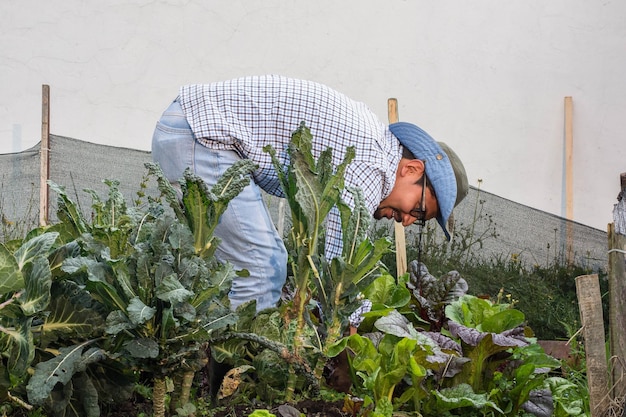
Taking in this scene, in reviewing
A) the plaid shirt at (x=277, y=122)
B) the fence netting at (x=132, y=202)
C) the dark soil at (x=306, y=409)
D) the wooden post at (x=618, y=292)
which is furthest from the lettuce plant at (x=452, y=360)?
the fence netting at (x=132, y=202)

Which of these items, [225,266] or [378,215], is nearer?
[225,266]

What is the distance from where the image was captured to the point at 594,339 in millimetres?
2518

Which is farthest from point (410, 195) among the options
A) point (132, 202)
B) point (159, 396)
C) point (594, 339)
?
point (132, 202)

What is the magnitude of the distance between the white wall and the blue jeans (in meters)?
3.19

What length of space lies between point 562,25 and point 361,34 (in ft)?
5.29

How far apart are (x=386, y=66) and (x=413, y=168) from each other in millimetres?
3226

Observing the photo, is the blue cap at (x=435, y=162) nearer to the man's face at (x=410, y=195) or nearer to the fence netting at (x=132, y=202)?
the man's face at (x=410, y=195)

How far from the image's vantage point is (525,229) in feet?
18.7

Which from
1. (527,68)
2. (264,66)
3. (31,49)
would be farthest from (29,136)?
(527,68)

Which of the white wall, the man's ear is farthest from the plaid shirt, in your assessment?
the white wall

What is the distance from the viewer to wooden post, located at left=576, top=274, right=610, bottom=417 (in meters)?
2.49

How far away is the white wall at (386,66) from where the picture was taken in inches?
229

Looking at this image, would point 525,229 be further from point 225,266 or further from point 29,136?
point 225,266

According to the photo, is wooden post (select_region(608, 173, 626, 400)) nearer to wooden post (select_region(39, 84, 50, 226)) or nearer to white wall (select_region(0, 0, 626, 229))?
white wall (select_region(0, 0, 626, 229))
